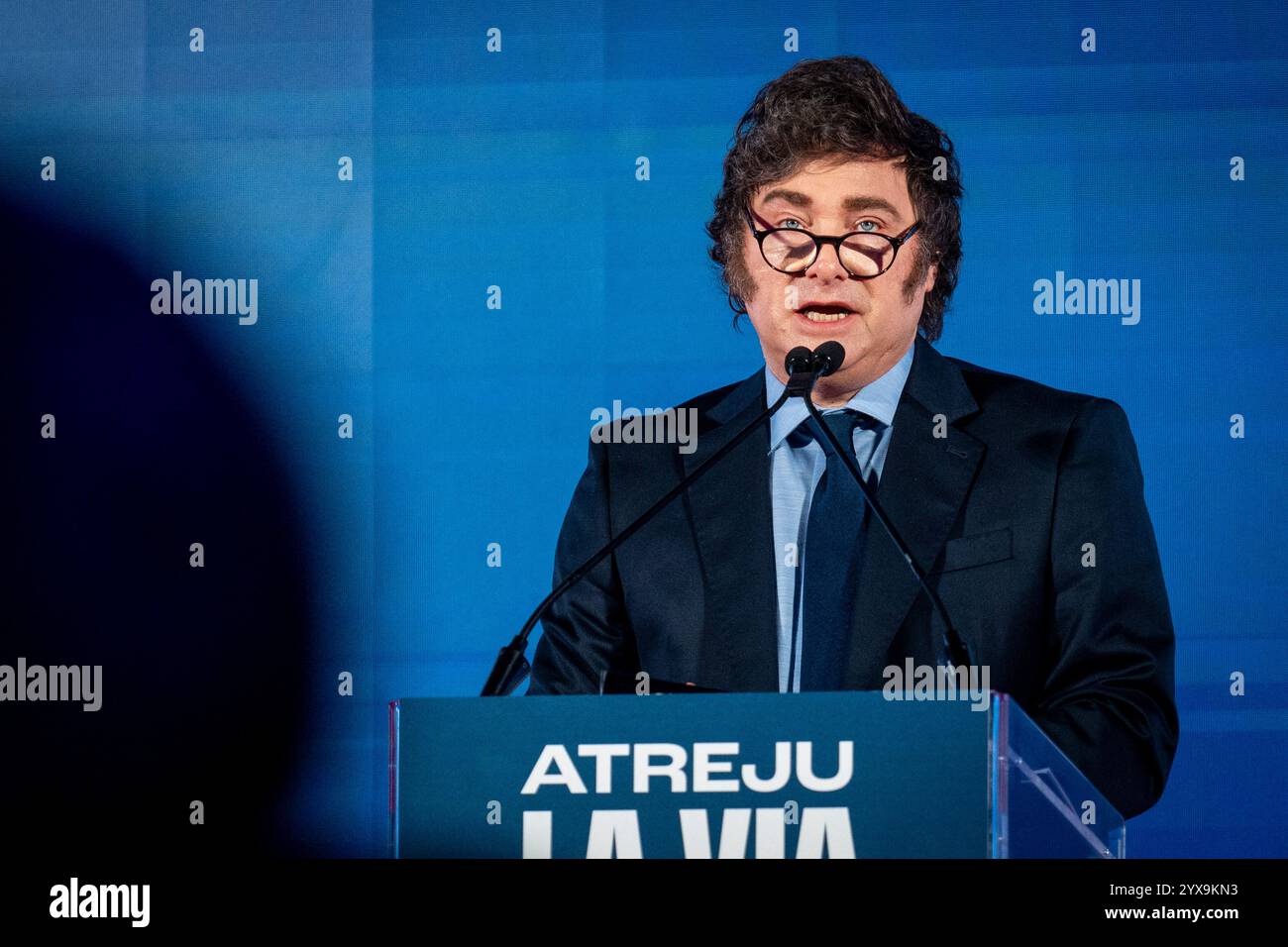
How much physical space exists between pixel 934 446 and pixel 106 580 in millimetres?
1819

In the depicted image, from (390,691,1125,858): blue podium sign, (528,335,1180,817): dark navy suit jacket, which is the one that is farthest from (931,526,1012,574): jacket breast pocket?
(390,691,1125,858): blue podium sign

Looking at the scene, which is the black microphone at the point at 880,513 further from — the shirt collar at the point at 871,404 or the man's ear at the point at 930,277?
the man's ear at the point at 930,277

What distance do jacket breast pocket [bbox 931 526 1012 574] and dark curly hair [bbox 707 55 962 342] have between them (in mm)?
535

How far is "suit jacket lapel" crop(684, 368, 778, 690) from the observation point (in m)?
3.01

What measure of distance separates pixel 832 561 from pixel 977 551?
26 centimetres

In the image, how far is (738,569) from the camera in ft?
10.1

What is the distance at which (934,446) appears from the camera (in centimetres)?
309

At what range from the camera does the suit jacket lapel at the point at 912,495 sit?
9.43ft

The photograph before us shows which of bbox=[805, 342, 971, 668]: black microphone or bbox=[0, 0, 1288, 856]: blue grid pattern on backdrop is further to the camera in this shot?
bbox=[0, 0, 1288, 856]: blue grid pattern on backdrop

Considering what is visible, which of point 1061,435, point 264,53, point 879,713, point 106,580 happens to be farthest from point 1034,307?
point 106,580
